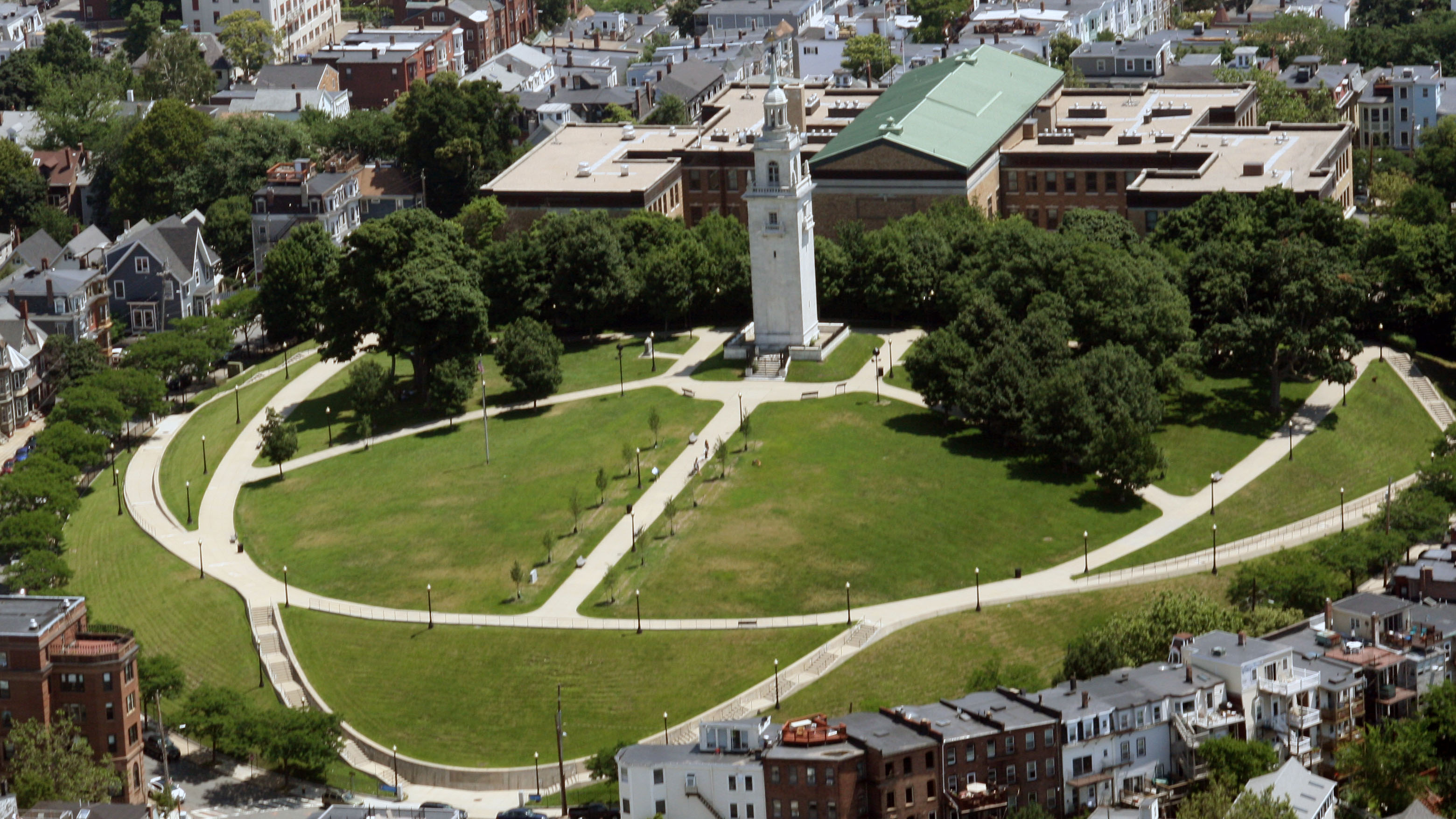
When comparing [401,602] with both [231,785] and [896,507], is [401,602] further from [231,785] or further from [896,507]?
[896,507]

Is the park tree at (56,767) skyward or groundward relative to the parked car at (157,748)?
skyward

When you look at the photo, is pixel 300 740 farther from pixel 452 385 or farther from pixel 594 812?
pixel 452 385

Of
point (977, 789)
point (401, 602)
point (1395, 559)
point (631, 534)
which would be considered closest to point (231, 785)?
point (401, 602)

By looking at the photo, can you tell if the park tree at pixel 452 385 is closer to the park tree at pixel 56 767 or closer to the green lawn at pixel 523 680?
the green lawn at pixel 523 680

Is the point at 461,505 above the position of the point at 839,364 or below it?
below

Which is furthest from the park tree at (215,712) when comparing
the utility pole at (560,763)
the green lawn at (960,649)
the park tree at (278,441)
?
the park tree at (278,441)

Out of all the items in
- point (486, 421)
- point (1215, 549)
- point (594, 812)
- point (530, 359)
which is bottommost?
point (594, 812)

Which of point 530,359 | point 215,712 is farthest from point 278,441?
point 215,712
